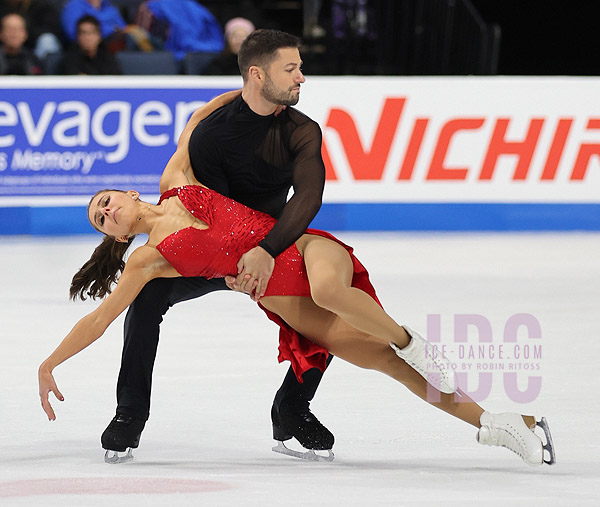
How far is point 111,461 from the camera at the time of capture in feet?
9.29

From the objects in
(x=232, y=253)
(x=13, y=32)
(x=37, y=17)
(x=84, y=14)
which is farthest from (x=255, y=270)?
(x=37, y=17)

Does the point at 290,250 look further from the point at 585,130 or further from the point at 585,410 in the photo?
the point at 585,130

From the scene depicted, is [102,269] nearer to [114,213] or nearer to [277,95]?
[114,213]

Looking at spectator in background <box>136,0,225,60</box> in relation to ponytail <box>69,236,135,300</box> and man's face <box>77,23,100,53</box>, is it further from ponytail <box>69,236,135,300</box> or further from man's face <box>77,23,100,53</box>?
ponytail <box>69,236,135,300</box>

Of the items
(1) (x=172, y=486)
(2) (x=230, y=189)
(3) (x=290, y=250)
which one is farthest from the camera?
(2) (x=230, y=189)

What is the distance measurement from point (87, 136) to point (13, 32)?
4.18 feet

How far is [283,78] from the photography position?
2.83 m

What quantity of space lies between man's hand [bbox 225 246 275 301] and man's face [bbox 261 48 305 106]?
0.41 metres

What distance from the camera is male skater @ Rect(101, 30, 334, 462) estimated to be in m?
2.76

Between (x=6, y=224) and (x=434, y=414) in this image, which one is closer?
(x=434, y=414)

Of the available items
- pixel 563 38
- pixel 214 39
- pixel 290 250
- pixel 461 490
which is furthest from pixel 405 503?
pixel 563 38

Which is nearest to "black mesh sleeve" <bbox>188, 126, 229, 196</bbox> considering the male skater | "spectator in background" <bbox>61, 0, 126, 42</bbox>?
the male skater

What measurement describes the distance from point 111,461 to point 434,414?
1.01 meters

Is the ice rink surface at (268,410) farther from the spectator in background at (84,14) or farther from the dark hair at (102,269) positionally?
the spectator in background at (84,14)
